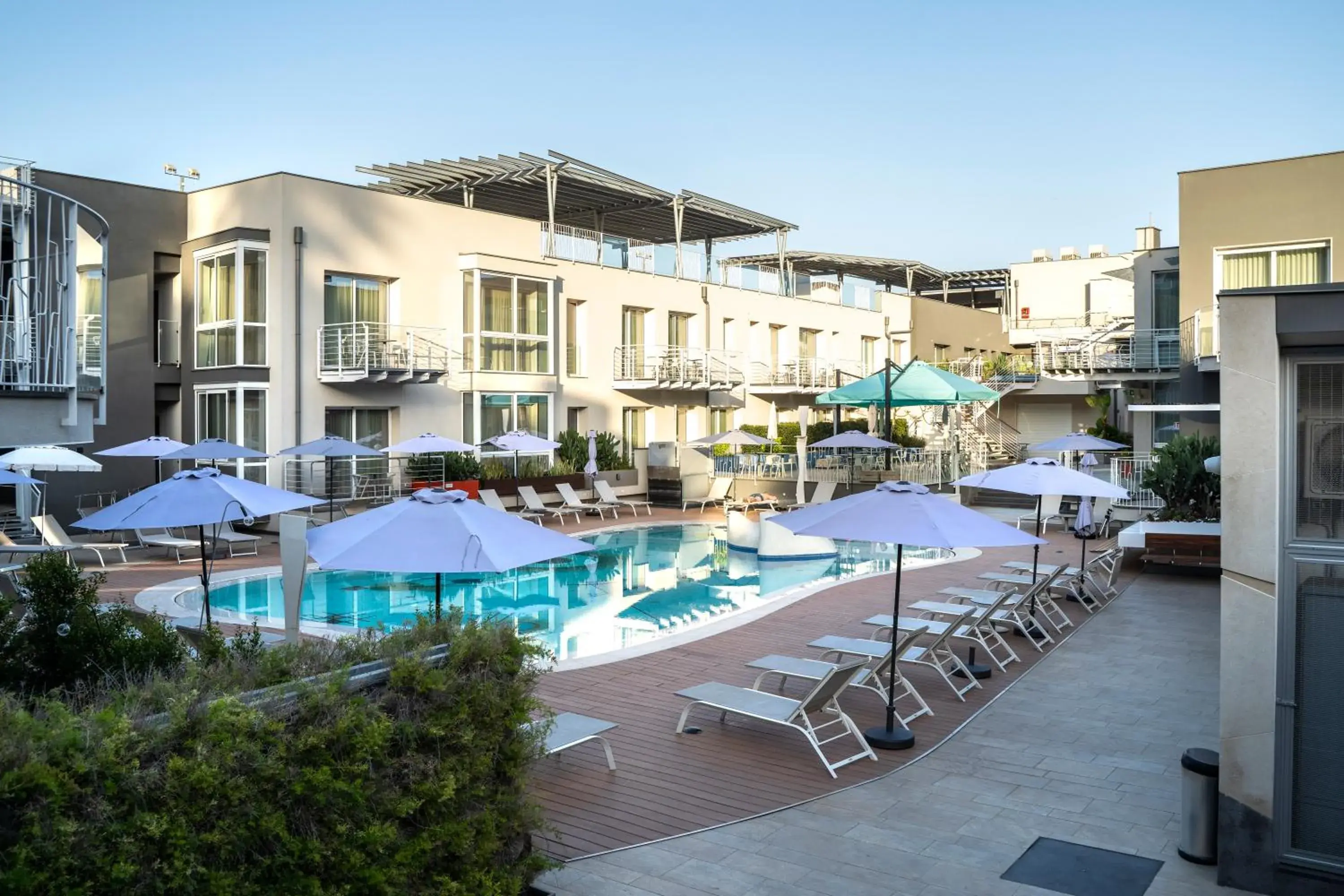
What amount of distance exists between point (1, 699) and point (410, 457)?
752 inches

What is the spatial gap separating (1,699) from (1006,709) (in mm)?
6991

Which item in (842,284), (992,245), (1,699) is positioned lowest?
(1,699)

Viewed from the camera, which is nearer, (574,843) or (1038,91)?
(574,843)

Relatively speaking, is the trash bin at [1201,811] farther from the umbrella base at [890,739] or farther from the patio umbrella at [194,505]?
the patio umbrella at [194,505]

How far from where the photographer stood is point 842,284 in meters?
37.5

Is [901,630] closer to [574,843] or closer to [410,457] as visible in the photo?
[574,843]

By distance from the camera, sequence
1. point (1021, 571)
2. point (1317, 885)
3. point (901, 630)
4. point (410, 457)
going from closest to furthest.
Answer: point (1317, 885) → point (901, 630) → point (1021, 571) → point (410, 457)

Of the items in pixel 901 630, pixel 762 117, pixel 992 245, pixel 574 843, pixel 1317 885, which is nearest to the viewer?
pixel 1317 885

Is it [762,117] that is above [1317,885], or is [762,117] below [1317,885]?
above

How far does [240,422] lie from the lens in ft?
67.5

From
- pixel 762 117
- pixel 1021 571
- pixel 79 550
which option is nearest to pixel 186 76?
pixel 79 550

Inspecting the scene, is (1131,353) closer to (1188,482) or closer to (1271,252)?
(1271,252)

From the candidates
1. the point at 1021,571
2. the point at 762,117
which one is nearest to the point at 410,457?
the point at 762,117

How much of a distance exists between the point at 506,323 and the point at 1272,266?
16.5m
